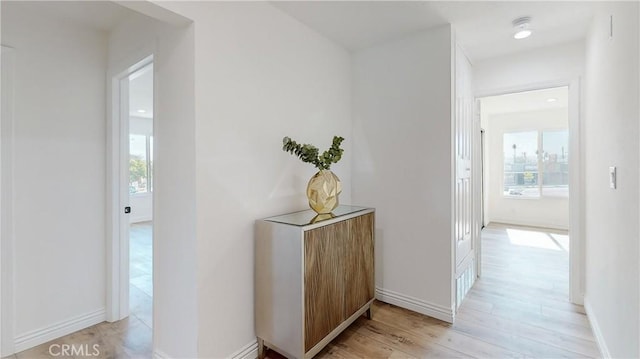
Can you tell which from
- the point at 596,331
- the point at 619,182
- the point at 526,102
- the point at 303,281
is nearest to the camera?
the point at 619,182

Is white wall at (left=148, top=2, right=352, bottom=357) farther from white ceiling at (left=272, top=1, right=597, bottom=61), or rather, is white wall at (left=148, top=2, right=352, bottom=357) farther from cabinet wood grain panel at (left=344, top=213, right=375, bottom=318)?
cabinet wood grain panel at (left=344, top=213, right=375, bottom=318)

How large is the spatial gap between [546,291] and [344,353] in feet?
7.58

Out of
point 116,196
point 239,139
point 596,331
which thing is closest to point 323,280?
point 239,139

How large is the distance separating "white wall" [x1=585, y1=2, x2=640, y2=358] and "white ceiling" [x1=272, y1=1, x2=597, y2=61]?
0.75 feet

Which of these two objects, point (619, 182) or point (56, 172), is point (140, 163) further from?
point (619, 182)

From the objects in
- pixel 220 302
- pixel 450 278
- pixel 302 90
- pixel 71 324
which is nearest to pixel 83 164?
pixel 71 324

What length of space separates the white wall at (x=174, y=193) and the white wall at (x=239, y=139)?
58mm

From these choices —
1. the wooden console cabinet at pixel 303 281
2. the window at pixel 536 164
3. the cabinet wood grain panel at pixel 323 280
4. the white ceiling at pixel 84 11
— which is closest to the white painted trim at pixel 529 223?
the window at pixel 536 164

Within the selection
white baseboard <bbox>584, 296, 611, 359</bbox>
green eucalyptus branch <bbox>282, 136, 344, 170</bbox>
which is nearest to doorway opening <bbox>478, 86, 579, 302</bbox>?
white baseboard <bbox>584, 296, 611, 359</bbox>

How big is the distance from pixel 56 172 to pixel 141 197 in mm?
5663

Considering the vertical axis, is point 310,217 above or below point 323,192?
below

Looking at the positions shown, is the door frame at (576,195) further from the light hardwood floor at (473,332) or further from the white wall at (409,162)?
the white wall at (409,162)

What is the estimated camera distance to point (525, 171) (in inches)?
254

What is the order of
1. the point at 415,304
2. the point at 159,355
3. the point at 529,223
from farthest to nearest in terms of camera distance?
the point at 529,223, the point at 415,304, the point at 159,355
